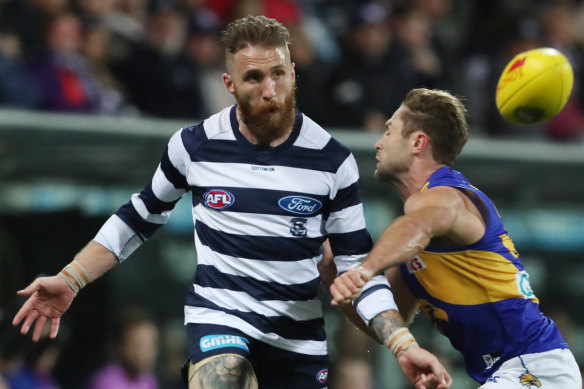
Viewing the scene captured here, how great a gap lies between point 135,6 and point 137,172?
1682 mm

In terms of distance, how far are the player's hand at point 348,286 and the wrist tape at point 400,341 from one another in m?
0.42

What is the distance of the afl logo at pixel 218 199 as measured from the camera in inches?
197

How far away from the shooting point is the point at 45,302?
5215 mm

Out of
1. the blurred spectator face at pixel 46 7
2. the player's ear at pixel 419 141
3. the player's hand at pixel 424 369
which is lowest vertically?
the player's hand at pixel 424 369

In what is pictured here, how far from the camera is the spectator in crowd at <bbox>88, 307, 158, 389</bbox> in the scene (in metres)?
8.80

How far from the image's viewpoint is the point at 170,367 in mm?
9562

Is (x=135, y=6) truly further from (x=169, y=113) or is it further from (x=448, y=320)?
(x=448, y=320)

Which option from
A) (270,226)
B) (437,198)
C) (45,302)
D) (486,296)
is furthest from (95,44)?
(486,296)

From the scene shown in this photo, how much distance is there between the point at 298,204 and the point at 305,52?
5641 millimetres

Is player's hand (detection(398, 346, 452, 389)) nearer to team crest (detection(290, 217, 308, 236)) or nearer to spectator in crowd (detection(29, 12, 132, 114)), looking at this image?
team crest (detection(290, 217, 308, 236))

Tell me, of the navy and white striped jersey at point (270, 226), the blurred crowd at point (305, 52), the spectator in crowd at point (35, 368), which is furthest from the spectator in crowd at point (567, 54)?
the navy and white striped jersey at point (270, 226)

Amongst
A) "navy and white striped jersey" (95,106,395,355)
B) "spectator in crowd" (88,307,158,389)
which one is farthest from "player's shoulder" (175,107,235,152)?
"spectator in crowd" (88,307,158,389)

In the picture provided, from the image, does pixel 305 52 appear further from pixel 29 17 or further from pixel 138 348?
pixel 138 348

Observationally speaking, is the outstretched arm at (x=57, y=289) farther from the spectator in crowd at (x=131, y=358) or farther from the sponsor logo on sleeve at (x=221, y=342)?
the spectator in crowd at (x=131, y=358)
